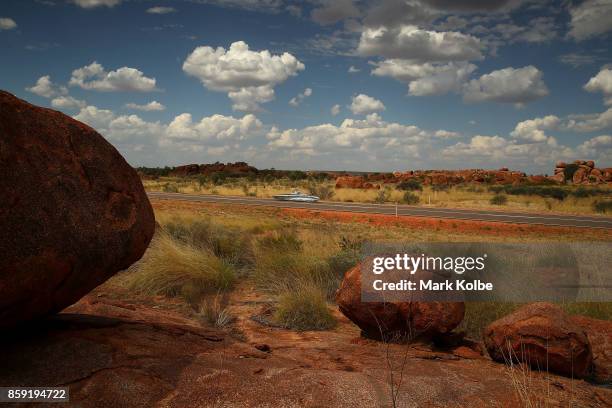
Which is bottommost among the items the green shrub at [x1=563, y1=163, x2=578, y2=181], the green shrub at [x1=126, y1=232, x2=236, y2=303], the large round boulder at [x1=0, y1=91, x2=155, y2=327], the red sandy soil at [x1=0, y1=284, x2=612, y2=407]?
the green shrub at [x1=126, y1=232, x2=236, y2=303]

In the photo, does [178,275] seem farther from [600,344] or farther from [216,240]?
[600,344]

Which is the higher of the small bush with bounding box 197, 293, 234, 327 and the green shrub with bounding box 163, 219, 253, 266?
the green shrub with bounding box 163, 219, 253, 266

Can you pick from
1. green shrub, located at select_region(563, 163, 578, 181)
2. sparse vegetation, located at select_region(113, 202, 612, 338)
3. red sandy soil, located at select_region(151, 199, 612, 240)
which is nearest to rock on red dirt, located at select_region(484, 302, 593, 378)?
sparse vegetation, located at select_region(113, 202, 612, 338)

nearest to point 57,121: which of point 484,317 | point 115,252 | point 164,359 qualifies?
point 115,252

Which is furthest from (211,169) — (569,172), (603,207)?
(603,207)

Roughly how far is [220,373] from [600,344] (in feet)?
17.2

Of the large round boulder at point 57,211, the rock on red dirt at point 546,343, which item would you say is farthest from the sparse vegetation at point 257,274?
the large round boulder at point 57,211

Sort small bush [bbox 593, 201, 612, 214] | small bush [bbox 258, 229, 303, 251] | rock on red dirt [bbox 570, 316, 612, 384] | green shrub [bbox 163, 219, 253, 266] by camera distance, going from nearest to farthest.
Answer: rock on red dirt [bbox 570, 316, 612, 384] → green shrub [bbox 163, 219, 253, 266] → small bush [bbox 258, 229, 303, 251] → small bush [bbox 593, 201, 612, 214]

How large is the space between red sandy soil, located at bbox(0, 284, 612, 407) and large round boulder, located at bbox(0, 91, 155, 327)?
0.41 meters

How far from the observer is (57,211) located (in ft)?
11.0

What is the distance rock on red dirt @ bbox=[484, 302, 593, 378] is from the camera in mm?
4883

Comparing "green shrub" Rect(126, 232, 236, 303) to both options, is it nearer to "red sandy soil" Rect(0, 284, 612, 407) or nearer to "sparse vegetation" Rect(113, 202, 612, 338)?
"sparse vegetation" Rect(113, 202, 612, 338)

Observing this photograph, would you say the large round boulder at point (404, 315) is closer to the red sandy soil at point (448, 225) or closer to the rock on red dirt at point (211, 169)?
the red sandy soil at point (448, 225)

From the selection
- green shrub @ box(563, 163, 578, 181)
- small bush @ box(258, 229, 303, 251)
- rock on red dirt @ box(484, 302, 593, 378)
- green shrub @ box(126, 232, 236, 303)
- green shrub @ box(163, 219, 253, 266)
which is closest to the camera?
rock on red dirt @ box(484, 302, 593, 378)
